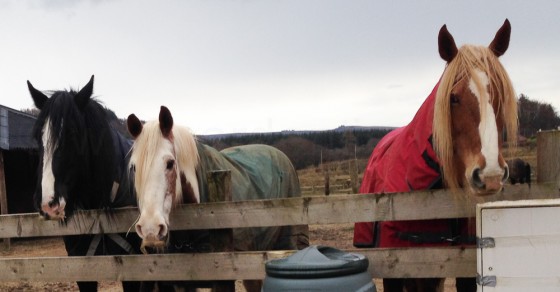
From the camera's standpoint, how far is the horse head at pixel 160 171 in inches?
→ 115

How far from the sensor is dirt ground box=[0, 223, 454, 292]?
8.02m

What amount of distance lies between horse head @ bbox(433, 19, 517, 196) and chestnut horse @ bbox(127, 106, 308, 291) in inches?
65.1

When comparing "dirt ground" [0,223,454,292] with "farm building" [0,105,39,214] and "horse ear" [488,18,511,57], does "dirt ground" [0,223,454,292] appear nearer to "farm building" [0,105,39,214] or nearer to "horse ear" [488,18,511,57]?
"farm building" [0,105,39,214]

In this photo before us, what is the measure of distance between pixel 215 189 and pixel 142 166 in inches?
20.8

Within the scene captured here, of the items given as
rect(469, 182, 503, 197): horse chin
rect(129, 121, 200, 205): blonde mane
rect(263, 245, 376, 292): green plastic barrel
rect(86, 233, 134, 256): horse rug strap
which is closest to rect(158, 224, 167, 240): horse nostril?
rect(129, 121, 200, 205): blonde mane

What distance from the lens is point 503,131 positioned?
2730mm

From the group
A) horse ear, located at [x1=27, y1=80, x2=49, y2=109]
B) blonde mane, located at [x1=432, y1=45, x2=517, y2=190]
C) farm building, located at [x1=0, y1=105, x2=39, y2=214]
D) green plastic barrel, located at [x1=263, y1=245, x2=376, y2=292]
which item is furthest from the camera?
farm building, located at [x1=0, y1=105, x2=39, y2=214]

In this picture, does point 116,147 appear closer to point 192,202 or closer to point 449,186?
point 192,202

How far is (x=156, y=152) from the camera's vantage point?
3.18 metres

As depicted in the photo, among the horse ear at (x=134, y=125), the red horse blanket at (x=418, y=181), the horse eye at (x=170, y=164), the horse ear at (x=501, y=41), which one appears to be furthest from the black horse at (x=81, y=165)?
the horse ear at (x=501, y=41)

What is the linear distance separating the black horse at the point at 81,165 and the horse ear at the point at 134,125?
530 millimetres

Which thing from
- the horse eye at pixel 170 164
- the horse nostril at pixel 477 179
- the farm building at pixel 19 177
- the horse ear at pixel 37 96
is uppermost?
the horse ear at pixel 37 96

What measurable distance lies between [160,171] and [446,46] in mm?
1864

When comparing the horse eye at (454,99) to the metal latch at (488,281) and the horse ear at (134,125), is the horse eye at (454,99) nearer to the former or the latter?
the metal latch at (488,281)
